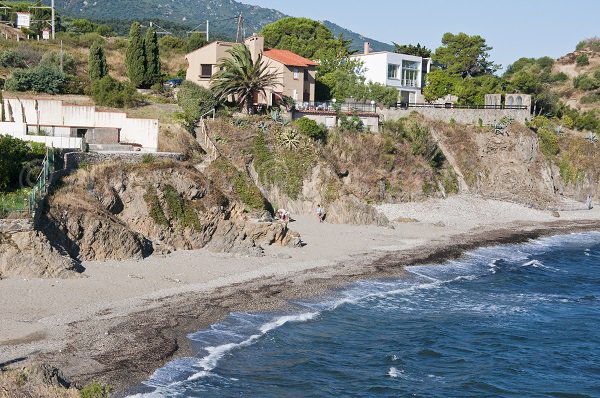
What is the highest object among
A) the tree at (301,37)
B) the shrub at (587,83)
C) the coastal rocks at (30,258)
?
the tree at (301,37)

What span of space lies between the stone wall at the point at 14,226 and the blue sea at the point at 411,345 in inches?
378

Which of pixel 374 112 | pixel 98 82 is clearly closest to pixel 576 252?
pixel 374 112

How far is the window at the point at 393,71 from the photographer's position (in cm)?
7331

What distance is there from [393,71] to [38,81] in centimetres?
3527

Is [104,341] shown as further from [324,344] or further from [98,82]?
[98,82]

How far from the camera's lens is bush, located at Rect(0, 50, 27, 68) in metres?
60.7

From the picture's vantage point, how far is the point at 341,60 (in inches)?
2879

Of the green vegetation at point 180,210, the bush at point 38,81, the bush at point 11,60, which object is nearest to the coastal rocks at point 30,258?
the green vegetation at point 180,210

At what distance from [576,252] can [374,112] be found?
21.1m

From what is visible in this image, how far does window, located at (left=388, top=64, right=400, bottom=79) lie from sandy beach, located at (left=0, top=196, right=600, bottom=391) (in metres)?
24.3

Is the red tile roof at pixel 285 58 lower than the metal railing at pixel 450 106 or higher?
higher

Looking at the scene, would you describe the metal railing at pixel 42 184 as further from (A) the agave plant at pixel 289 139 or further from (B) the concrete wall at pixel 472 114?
(B) the concrete wall at pixel 472 114

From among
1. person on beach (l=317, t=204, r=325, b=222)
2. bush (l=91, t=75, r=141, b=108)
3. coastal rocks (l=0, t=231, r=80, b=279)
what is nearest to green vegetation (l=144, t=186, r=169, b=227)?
coastal rocks (l=0, t=231, r=80, b=279)

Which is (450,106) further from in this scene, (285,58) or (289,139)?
(289,139)
